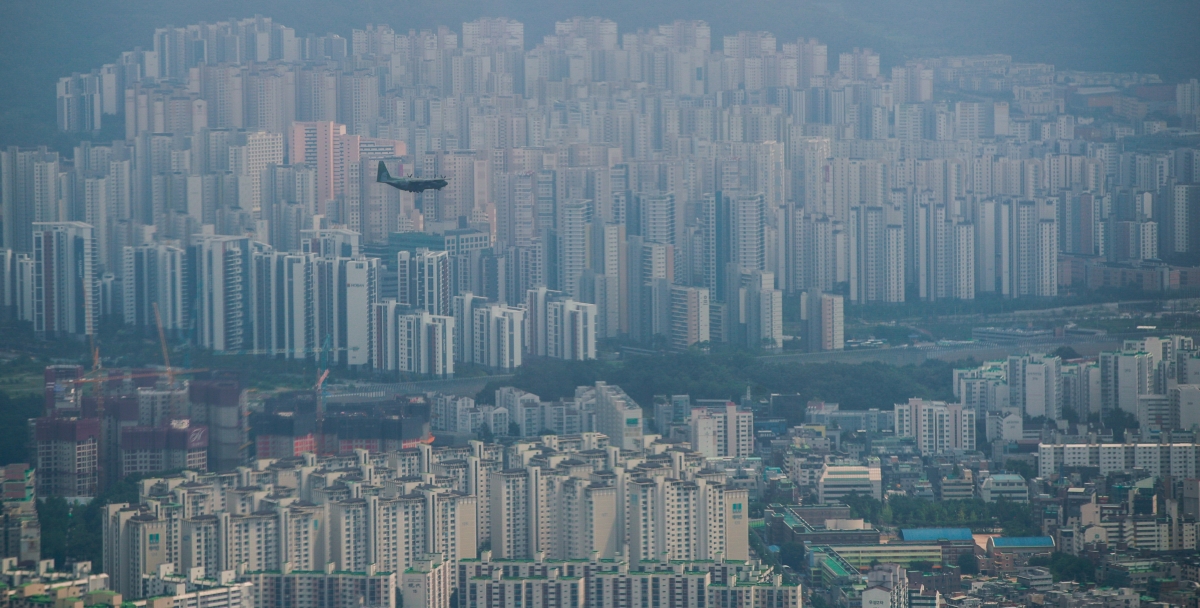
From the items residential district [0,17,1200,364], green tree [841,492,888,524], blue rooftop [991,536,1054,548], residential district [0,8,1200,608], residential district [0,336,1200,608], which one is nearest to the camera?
residential district [0,336,1200,608]

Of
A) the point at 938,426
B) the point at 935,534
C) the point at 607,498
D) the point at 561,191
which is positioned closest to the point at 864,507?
the point at 935,534

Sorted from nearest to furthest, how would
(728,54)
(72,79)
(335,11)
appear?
(72,79), (335,11), (728,54)

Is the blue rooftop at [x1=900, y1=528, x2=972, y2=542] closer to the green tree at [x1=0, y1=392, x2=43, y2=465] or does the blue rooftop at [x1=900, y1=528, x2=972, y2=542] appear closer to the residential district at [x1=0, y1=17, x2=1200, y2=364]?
the residential district at [x1=0, y1=17, x2=1200, y2=364]

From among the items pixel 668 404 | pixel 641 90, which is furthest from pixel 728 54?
pixel 668 404

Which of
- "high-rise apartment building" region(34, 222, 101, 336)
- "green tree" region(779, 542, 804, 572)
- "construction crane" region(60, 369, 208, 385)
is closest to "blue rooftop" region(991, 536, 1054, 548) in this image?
"green tree" region(779, 542, 804, 572)

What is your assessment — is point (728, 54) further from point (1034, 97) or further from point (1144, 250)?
point (1144, 250)

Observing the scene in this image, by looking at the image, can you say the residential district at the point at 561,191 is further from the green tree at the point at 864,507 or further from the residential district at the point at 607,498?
the green tree at the point at 864,507

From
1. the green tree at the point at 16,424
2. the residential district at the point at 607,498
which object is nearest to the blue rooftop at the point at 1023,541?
the residential district at the point at 607,498
